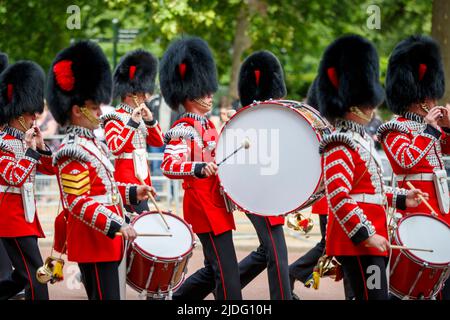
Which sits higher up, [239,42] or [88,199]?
[88,199]

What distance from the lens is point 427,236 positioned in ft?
19.1

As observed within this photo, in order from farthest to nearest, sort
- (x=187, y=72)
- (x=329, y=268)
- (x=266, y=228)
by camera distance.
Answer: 1. (x=266, y=228)
2. (x=187, y=72)
3. (x=329, y=268)

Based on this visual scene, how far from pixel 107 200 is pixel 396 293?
69.2 inches

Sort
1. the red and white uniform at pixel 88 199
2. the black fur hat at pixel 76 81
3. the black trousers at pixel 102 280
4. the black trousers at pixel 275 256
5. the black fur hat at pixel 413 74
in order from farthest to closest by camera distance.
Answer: the black trousers at pixel 275 256, the black fur hat at pixel 413 74, the black fur hat at pixel 76 81, the black trousers at pixel 102 280, the red and white uniform at pixel 88 199

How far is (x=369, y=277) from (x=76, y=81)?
1.86m

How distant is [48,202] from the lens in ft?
40.9

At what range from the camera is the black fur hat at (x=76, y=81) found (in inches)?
212

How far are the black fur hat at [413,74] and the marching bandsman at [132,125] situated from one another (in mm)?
1865

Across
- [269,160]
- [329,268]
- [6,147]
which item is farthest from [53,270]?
[329,268]

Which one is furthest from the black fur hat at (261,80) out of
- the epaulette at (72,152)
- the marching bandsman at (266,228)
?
the epaulette at (72,152)

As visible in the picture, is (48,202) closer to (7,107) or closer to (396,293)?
(7,107)

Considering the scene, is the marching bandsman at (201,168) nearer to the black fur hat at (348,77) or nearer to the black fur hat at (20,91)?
the black fur hat at (348,77)

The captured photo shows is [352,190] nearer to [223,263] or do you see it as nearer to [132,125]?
[223,263]

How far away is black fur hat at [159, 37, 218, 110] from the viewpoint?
6.36 metres
